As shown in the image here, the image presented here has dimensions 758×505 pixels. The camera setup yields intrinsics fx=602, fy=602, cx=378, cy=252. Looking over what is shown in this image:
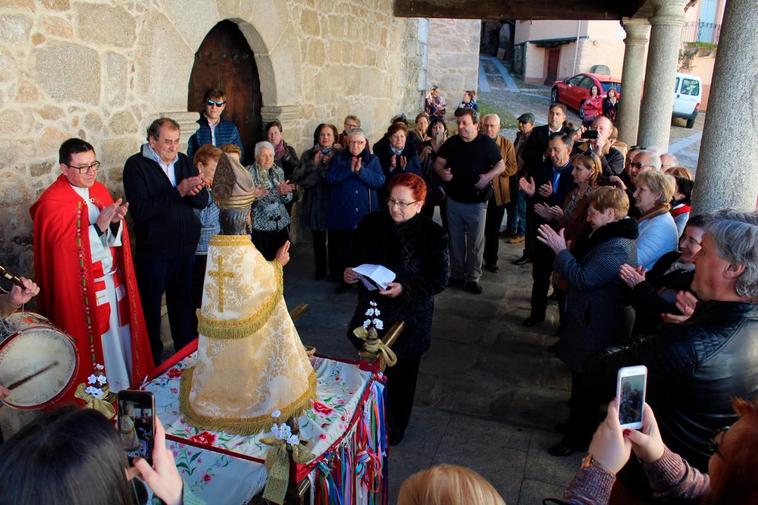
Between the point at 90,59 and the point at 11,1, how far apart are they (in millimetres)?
667

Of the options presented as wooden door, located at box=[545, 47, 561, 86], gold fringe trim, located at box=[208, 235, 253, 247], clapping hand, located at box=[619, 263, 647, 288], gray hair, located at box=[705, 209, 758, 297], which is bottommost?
clapping hand, located at box=[619, 263, 647, 288]

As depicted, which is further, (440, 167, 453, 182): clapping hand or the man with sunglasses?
(440, 167, 453, 182): clapping hand

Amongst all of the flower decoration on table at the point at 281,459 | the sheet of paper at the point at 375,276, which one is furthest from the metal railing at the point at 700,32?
the flower decoration on table at the point at 281,459

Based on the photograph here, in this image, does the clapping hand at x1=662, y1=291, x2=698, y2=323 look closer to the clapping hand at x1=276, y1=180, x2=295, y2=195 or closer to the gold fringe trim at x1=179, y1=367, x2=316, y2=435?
the gold fringe trim at x1=179, y1=367, x2=316, y2=435

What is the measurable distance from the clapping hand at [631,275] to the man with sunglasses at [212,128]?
12.7ft

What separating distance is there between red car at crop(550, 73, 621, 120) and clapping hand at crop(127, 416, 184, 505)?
62.5ft

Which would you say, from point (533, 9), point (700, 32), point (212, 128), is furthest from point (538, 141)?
point (700, 32)

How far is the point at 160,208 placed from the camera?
4.11m

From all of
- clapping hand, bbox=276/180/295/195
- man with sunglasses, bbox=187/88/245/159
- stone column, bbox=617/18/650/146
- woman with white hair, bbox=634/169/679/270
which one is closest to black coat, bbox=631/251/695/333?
woman with white hair, bbox=634/169/679/270

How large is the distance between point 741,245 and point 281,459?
1.64 meters

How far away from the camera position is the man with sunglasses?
5586mm

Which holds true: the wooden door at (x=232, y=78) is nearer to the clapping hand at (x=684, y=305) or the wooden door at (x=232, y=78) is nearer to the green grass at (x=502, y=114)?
the clapping hand at (x=684, y=305)

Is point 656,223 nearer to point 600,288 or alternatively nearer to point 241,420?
point 600,288

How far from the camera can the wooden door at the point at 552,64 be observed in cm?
2998
